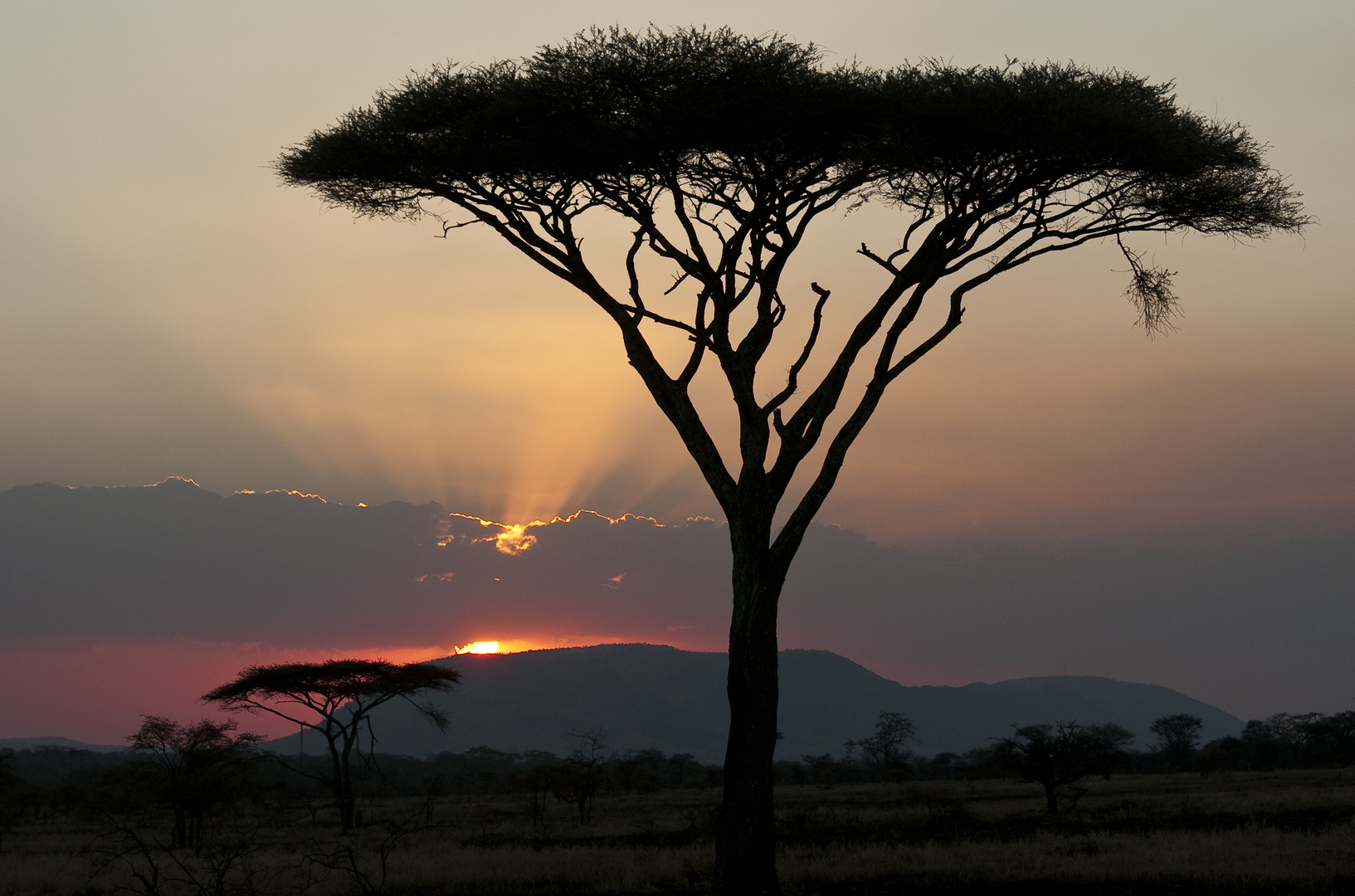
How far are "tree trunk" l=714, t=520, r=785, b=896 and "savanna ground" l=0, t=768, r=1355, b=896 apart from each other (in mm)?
1333

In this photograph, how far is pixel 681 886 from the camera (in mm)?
14469

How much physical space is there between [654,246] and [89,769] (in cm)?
8170

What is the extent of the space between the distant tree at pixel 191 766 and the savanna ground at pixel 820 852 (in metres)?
2.12

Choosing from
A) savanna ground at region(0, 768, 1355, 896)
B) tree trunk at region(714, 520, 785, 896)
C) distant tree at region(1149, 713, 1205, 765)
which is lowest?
distant tree at region(1149, 713, 1205, 765)

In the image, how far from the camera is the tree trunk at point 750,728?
41.0ft

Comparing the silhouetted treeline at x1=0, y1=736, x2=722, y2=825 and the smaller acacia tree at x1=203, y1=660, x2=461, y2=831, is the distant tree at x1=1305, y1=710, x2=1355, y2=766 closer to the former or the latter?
the silhouetted treeline at x1=0, y1=736, x2=722, y2=825

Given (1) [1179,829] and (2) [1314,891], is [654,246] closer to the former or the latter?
(2) [1314,891]

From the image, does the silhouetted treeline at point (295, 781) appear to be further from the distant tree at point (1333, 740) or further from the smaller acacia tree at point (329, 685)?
the distant tree at point (1333, 740)

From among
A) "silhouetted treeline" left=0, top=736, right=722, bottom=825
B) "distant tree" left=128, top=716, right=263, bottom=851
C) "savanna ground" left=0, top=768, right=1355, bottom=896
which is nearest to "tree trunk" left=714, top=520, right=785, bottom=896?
"savanna ground" left=0, top=768, right=1355, bottom=896

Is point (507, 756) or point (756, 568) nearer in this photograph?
point (756, 568)

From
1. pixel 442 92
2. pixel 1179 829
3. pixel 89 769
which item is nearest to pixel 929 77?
pixel 442 92

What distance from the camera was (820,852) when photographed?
17984 mm

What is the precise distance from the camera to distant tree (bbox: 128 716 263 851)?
29.4 metres

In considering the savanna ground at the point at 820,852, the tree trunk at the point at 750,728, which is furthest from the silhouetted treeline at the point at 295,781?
the tree trunk at the point at 750,728
